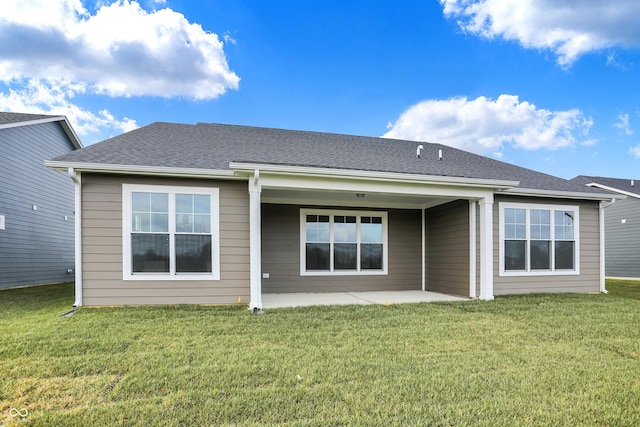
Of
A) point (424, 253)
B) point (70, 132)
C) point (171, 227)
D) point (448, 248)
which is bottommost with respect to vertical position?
point (424, 253)

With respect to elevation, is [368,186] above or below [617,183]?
below

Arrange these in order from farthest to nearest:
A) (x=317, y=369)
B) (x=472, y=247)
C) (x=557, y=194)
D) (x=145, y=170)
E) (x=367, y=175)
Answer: (x=557, y=194) < (x=472, y=247) < (x=367, y=175) < (x=145, y=170) < (x=317, y=369)

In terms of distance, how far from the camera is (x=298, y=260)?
9.02 metres

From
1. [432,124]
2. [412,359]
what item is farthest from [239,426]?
→ [432,124]

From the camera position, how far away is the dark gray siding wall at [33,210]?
31.7 ft

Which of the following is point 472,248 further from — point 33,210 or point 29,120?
point 29,120

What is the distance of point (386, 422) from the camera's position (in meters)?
2.37

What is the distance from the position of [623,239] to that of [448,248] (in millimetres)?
11468

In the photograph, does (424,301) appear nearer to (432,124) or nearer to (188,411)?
(188,411)

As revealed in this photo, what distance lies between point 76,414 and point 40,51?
1394cm

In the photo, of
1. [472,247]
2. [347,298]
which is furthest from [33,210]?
[472,247]

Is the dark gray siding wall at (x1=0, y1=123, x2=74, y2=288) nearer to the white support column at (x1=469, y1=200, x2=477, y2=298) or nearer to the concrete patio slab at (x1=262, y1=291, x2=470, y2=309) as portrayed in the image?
the concrete patio slab at (x1=262, y1=291, x2=470, y2=309)

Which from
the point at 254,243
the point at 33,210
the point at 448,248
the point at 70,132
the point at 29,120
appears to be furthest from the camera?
the point at 70,132

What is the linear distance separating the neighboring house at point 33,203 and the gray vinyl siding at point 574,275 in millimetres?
12842
